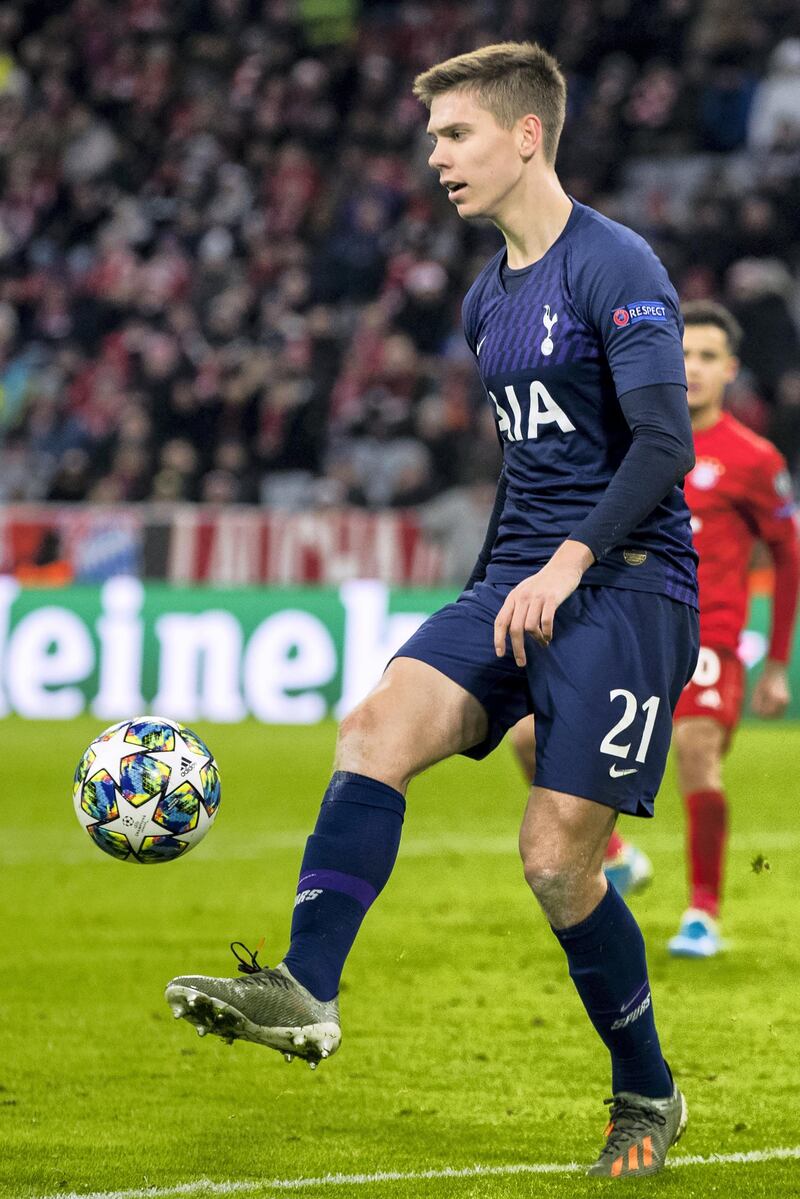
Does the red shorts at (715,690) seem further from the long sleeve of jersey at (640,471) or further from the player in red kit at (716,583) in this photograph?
the long sleeve of jersey at (640,471)

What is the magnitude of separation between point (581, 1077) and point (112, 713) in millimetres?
9876

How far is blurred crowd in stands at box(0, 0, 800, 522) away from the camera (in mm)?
16781

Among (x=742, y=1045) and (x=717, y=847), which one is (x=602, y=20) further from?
(x=742, y=1045)

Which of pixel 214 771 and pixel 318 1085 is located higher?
pixel 214 771

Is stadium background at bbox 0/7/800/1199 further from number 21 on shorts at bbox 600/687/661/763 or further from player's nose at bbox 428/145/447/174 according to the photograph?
player's nose at bbox 428/145/447/174

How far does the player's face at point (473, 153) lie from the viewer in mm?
3939

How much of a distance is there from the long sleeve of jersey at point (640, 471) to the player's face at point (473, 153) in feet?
1.79

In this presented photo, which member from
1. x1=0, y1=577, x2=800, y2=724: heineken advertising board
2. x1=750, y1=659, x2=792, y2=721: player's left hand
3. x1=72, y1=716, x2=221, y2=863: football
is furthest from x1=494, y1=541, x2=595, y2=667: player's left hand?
x1=0, y1=577, x2=800, y2=724: heineken advertising board

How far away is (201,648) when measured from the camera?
14398 millimetres

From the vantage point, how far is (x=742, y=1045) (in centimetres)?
529

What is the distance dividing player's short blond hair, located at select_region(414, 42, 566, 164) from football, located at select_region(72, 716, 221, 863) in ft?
5.13

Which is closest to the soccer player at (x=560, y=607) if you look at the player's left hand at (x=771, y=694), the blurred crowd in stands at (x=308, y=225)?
the player's left hand at (x=771, y=694)

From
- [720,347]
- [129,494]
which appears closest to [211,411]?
[129,494]

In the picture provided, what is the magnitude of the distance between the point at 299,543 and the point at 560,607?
36.1ft
